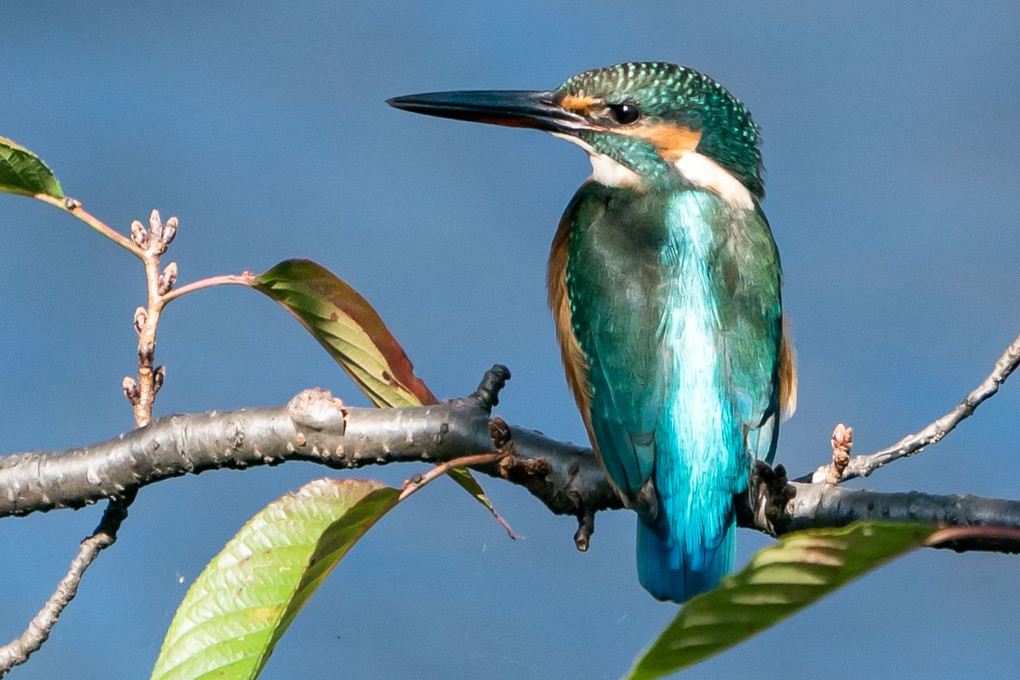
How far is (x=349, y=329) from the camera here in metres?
1.31

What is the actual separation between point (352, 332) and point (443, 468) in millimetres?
250

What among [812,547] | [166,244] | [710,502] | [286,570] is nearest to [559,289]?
[710,502]

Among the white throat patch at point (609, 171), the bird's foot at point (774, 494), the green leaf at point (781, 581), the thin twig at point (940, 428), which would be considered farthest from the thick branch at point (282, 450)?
the white throat patch at point (609, 171)

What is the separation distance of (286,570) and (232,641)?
0.24ft

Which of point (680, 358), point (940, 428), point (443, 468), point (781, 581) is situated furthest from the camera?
point (680, 358)

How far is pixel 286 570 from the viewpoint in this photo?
3.29 feet

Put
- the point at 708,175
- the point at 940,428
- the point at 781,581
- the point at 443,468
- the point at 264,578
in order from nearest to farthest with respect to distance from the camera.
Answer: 1. the point at 781,581
2. the point at 264,578
3. the point at 443,468
4. the point at 940,428
5. the point at 708,175

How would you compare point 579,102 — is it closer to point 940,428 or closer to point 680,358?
point 680,358

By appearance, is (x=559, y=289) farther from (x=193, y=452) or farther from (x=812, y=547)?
(x=812, y=547)

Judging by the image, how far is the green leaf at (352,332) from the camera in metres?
1.27

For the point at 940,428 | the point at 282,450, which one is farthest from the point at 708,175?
the point at 282,450

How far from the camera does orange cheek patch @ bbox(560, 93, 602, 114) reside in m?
2.02

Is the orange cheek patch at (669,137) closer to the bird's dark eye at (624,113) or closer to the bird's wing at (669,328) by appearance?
the bird's dark eye at (624,113)

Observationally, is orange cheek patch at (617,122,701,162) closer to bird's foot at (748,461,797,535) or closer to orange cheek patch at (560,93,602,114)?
orange cheek patch at (560,93,602,114)
